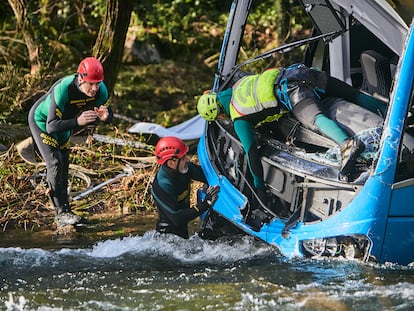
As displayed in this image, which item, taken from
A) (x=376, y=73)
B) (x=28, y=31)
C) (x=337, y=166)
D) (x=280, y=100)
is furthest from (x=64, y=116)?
(x=28, y=31)

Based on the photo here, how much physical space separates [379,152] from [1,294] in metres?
3.02

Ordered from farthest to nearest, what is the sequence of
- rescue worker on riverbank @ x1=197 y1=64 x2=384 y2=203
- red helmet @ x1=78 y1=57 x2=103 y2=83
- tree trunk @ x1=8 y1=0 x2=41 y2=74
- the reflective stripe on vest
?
tree trunk @ x1=8 y1=0 x2=41 y2=74 → red helmet @ x1=78 y1=57 x2=103 y2=83 → the reflective stripe on vest → rescue worker on riverbank @ x1=197 y1=64 x2=384 y2=203

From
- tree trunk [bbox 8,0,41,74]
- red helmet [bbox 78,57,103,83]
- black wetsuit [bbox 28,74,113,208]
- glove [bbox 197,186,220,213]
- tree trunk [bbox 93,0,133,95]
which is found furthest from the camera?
tree trunk [bbox 8,0,41,74]

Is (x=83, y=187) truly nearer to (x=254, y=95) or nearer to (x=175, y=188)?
(x=175, y=188)

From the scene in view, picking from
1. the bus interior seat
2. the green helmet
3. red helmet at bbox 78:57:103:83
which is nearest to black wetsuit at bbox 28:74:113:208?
red helmet at bbox 78:57:103:83

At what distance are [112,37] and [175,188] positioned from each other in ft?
15.4

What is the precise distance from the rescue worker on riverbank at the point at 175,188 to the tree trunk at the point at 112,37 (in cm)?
443

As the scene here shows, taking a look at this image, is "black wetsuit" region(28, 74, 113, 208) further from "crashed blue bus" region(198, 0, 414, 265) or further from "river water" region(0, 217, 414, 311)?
"crashed blue bus" region(198, 0, 414, 265)

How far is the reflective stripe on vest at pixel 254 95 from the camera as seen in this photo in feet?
25.5

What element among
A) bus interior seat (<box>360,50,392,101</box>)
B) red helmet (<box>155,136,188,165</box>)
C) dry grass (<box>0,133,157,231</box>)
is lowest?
dry grass (<box>0,133,157,231</box>)

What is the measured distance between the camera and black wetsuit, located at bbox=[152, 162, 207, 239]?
8422 millimetres

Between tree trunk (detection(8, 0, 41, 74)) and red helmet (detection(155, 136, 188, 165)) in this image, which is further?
tree trunk (detection(8, 0, 41, 74))

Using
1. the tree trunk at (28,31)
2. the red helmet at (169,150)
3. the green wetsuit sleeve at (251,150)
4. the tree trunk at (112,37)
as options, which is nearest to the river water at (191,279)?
the green wetsuit sleeve at (251,150)

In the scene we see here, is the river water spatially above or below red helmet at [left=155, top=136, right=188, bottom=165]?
below
